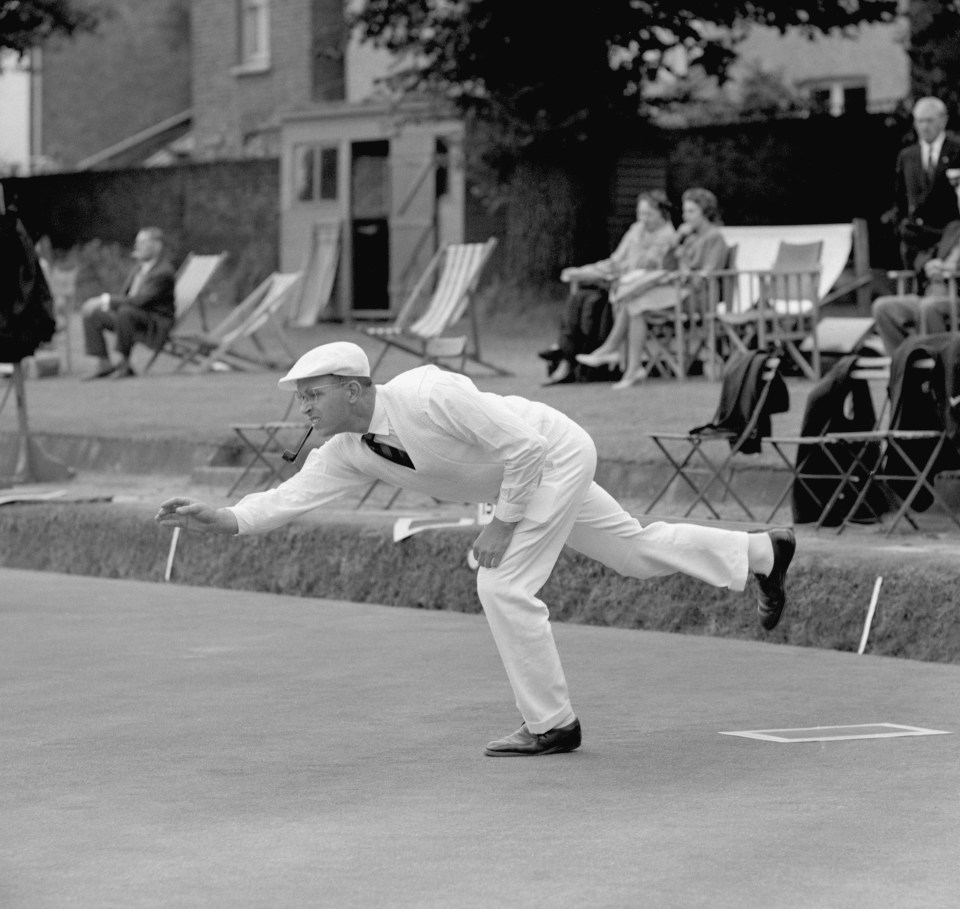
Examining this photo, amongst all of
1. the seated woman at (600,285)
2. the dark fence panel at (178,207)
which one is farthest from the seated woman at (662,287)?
the dark fence panel at (178,207)

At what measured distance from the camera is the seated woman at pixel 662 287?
16000mm

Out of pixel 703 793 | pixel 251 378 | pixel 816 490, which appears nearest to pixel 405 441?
pixel 703 793

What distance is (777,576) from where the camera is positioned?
7.19 m

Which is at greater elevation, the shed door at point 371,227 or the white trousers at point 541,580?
the white trousers at point 541,580

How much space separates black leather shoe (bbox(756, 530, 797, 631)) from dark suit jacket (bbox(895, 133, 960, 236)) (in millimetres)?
7883

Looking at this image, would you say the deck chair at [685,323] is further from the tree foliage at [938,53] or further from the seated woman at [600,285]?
the tree foliage at [938,53]

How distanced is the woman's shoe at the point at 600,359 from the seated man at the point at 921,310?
275cm

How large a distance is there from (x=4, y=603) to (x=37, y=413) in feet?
23.0

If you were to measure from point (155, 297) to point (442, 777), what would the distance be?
1478 cm

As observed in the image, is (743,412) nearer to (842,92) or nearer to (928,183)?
(928,183)

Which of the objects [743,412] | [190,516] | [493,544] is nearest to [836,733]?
[493,544]

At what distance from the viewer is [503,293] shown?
81.1 feet

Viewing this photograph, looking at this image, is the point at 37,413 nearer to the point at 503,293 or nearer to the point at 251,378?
the point at 251,378

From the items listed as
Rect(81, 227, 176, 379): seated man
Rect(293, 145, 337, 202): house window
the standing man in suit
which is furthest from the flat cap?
Rect(293, 145, 337, 202): house window
